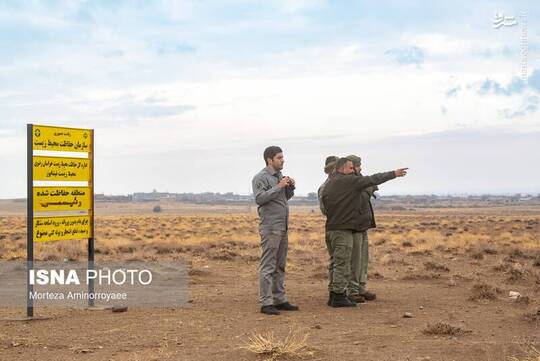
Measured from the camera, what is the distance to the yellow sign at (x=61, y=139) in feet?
27.8

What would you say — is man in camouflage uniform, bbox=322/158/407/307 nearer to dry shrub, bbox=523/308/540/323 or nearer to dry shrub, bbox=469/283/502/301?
dry shrub, bbox=469/283/502/301

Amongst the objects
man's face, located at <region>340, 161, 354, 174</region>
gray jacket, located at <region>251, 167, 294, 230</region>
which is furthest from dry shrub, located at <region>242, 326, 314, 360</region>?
man's face, located at <region>340, 161, 354, 174</region>

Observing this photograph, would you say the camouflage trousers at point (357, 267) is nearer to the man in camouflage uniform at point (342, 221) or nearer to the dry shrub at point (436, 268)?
the man in camouflage uniform at point (342, 221)

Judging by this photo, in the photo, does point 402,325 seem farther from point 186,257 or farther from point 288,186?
point 186,257

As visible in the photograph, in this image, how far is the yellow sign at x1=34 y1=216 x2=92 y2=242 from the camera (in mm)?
8633

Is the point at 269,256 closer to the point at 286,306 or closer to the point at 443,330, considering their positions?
the point at 286,306

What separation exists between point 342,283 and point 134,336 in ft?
9.54

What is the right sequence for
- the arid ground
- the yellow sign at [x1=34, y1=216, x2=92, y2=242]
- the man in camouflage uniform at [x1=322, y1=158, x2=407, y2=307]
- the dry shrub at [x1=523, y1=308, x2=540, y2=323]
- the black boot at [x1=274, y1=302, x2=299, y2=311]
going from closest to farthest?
1. the arid ground
2. the dry shrub at [x1=523, y1=308, x2=540, y2=323]
3. the yellow sign at [x1=34, y1=216, x2=92, y2=242]
4. the black boot at [x1=274, y1=302, x2=299, y2=311]
5. the man in camouflage uniform at [x1=322, y1=158, x2=407, y2=307]

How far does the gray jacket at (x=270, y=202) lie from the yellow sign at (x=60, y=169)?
92.5 inches

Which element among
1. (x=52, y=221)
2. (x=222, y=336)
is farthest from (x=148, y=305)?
(x=222, y=336)

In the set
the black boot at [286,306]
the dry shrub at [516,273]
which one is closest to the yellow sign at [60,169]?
the black boot at [286,306]

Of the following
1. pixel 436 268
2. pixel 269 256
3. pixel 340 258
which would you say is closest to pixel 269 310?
pixel 269 256

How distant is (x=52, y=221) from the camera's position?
8.78 metres

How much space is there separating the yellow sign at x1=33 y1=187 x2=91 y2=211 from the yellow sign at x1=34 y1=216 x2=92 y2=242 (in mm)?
155
